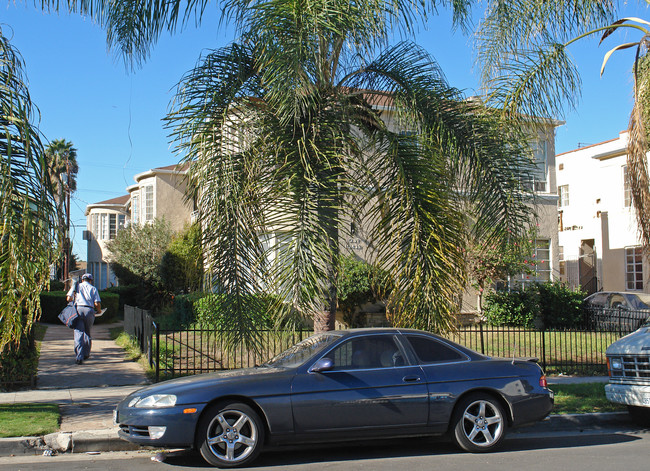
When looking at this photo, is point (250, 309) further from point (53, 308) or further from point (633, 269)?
point (633, 269)

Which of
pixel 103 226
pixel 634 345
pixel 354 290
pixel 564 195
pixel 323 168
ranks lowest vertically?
pixel 634 345

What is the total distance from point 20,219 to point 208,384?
2407 millimetres

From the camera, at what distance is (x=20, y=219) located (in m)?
6.08

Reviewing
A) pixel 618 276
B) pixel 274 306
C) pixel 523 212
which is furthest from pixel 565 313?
pixel 274 306

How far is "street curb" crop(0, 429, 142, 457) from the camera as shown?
7.19 meters

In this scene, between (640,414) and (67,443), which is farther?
(640,414)

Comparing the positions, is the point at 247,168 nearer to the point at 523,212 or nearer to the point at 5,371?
the point at 523,212

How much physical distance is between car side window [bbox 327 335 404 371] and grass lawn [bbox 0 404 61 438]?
349cm

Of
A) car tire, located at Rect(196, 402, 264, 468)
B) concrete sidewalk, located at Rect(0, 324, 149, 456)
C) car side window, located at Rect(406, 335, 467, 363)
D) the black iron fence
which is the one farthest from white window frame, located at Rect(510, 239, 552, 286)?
car tire, located at Rect(196, 402, 264, 468)

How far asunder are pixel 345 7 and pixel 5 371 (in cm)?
770

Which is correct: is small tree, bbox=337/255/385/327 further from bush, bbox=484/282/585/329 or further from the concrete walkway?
the concrete walkway

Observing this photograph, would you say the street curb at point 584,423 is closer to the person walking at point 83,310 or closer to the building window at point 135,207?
the person walking at point 83,310

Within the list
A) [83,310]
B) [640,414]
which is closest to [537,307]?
[640,414]

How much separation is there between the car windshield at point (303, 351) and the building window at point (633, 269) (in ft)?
78.1
